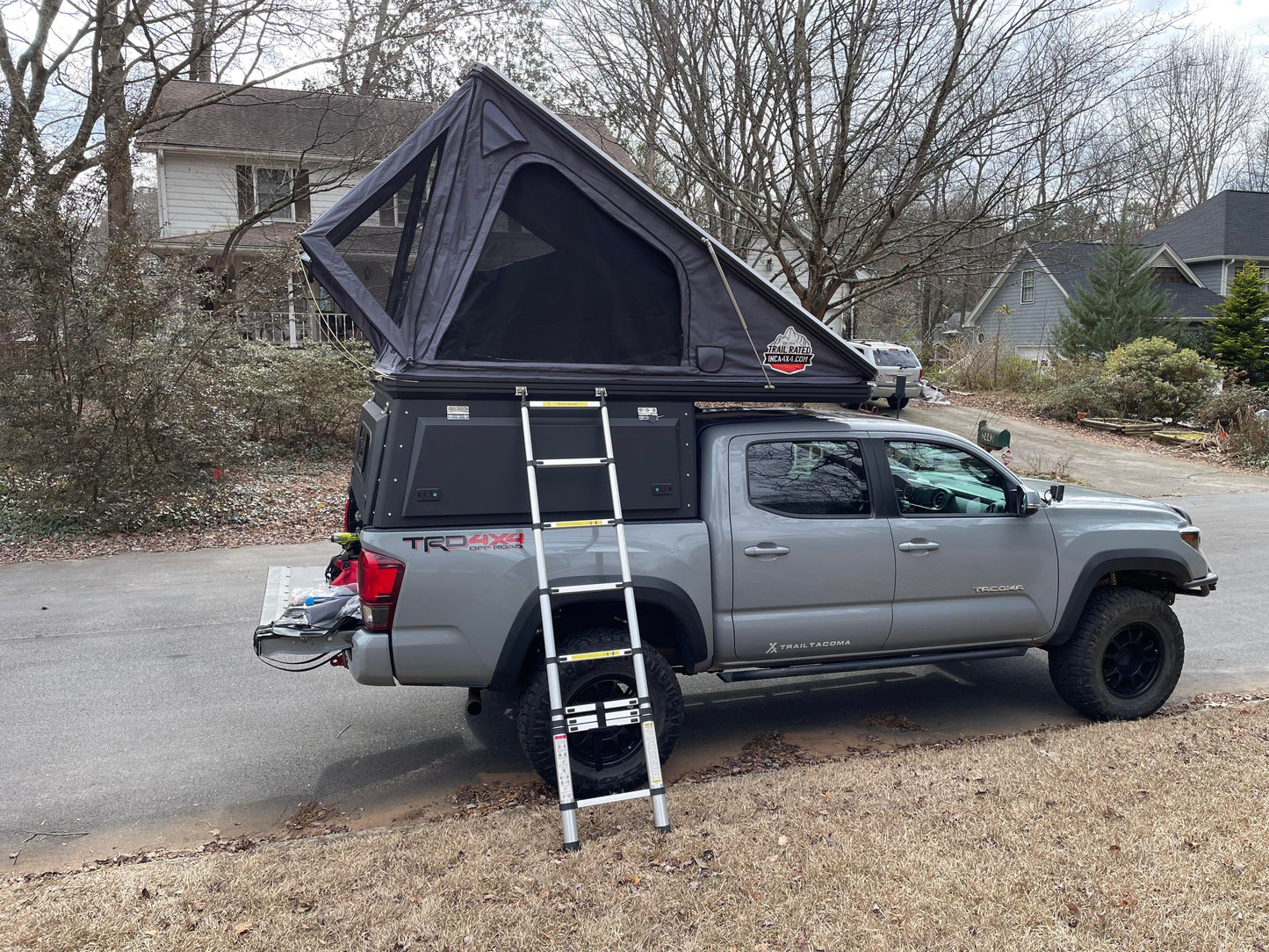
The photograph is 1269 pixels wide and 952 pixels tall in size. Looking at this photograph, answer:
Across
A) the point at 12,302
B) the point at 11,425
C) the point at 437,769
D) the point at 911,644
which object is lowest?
the point at 437,769

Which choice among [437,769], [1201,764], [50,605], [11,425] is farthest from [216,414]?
[1201,764]

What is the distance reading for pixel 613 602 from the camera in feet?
15.7

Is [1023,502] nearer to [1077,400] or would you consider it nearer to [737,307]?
[737,307]

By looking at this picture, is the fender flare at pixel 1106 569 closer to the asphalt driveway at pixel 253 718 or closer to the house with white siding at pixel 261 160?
the asphalt driveway at pixel 253 718

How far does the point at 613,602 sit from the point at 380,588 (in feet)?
3.82

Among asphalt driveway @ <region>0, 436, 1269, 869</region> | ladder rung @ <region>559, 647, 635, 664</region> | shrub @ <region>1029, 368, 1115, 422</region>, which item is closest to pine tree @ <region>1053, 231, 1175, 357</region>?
shrub @ <region>1029, 368, 1115, 422</region>

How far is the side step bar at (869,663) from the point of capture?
5.06 meters

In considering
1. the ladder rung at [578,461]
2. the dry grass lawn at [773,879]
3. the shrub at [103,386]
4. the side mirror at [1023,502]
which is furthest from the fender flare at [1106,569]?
the shrub at [103,386]

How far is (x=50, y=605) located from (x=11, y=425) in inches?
117

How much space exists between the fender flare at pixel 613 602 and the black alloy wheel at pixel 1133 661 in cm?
266

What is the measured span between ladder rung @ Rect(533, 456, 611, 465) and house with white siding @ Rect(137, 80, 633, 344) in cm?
1395

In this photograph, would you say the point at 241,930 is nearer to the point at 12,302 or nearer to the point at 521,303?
the point at 521,303

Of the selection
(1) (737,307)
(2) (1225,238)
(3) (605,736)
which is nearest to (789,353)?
(1) (737,307)

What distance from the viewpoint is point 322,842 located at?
13.4ft
